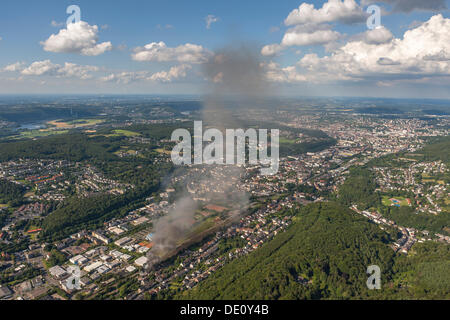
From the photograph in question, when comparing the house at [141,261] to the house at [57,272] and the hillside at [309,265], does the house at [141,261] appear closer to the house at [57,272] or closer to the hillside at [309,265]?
the hillside at [309,265]

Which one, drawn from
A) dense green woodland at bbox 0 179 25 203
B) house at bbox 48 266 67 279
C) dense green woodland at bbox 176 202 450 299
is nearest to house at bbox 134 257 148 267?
dense green woodland at bbox 176 202 450 299

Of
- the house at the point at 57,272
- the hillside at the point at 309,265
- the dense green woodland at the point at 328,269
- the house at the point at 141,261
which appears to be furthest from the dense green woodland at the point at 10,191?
the hillside at the point at 309,265

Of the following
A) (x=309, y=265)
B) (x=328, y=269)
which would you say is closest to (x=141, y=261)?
(x=309, y=265)

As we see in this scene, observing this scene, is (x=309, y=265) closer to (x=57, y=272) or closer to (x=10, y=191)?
(x=57, y=272)

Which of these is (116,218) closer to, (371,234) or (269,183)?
(269,183)

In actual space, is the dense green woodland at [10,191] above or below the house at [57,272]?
above

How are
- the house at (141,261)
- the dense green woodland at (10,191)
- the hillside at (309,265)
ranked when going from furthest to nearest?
the dense green woodland at (10,191), the house at (141,261), the hillside at (309,265)
